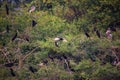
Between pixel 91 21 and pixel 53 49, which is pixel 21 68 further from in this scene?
pixel 91 21

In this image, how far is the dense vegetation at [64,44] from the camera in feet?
14.1

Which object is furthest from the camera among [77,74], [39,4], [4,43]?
[39,4]

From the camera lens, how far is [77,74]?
4.31 m

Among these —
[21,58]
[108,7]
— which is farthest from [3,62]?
[108,7]

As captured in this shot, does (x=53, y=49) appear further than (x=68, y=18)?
No

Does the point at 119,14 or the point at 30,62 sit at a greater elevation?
the point at 119,14

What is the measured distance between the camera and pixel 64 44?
439 centimetres

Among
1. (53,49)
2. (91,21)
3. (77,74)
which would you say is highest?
(91,21)

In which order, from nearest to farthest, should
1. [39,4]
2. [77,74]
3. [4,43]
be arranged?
[77,74]
[4,43]
[39,4]

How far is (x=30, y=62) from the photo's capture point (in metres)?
4.50

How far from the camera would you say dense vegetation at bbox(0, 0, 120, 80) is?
14.1 feet

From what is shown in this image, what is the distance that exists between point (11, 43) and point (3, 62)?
1.25 feet

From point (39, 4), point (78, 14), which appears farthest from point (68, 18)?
point (39, 4)

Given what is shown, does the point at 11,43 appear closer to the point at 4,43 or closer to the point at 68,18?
the point at 4,43
